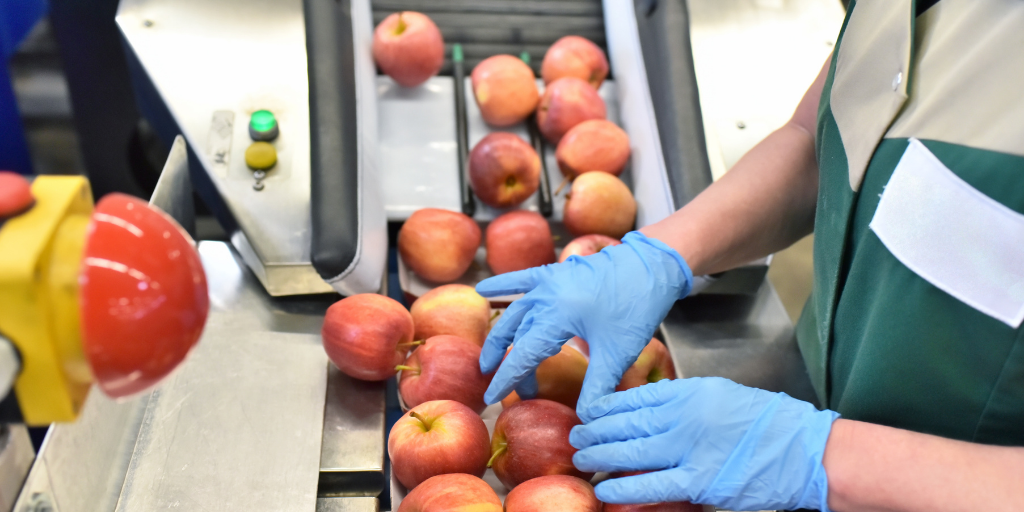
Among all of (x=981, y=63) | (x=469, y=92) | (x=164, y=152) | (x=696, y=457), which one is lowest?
(x=164, y=152)

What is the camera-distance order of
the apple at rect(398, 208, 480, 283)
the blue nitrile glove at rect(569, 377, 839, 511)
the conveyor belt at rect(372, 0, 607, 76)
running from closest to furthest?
the blue nitrile glove at rect(569, 377, 839, 511)
the apple at rect(398, 208, 480, 283)
the conveyor belt at rect(372, 0, 607, 76)

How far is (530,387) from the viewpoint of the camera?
1046 mm

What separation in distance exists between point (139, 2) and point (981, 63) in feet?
5.10

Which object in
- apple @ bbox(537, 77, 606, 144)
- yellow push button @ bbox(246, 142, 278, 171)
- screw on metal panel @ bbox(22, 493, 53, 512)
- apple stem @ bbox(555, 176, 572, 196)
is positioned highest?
apple @ bbox(537, 77, 606, 144)

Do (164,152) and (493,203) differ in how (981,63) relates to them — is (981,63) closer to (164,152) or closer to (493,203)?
(493,203)

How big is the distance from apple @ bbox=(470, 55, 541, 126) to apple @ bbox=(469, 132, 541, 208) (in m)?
0.13

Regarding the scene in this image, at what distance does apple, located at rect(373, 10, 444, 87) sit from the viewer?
Result: 1523mm

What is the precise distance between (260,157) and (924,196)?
107 cm

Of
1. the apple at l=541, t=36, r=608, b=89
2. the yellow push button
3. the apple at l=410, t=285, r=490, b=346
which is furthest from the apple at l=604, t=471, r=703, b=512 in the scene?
the apple at l=541, t=36, r=608, b=89

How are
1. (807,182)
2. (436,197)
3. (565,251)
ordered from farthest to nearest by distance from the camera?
(436,197) < (565,251) < (807,182)

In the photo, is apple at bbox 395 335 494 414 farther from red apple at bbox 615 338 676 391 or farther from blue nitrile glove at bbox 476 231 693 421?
red apple at bbox 615 338 676 391

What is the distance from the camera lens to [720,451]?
0.87 meters

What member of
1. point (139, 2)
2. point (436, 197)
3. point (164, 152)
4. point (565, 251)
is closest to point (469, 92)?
point (436, 197)

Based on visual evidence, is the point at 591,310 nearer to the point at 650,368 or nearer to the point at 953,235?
the point at 650,368
